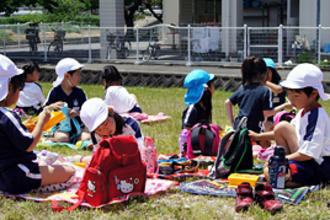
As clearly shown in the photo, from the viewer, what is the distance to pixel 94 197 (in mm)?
4258

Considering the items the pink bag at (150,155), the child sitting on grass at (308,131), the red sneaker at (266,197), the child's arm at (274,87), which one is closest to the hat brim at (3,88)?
the pink bag at (150,155)

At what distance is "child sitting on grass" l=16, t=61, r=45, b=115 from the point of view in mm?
7812

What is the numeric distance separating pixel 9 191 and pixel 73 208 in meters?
0.73

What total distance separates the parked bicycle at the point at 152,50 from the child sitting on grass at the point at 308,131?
35.6ft

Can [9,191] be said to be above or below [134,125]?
below

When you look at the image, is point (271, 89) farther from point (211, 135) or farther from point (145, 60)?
point (145, 60)

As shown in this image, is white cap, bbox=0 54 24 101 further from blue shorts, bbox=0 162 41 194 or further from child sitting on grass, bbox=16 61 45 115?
child sitting on grass, bbox=16 61 45 115

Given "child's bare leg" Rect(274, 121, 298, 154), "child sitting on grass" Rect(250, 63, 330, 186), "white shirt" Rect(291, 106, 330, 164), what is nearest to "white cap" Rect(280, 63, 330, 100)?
"child sitting on grass" Rect(250, 63, 330, 186)

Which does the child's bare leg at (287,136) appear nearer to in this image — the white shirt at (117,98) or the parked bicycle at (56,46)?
the white shirt at (117,98)

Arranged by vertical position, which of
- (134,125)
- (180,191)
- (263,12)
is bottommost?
(180,191)

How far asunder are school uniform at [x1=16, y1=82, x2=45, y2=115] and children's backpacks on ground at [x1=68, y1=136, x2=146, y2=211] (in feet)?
12.7

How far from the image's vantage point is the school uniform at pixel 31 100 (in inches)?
309

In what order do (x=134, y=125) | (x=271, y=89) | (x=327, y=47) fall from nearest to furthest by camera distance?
(x=134, y=125)
(x=271, y=89)
(x=327, y=47)

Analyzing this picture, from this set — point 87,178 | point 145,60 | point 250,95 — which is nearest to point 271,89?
point 250,95
